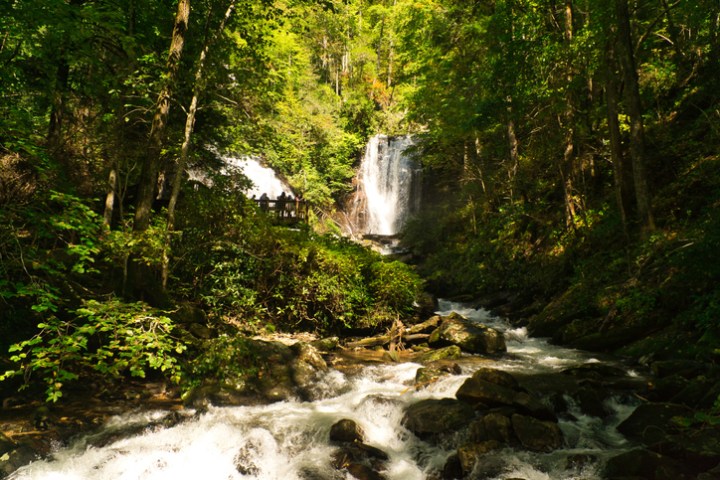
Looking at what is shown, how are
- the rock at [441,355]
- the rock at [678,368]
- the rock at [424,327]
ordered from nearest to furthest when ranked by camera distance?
the rock at [678,368] → the rock at [441,355] → the rock at [424,327]

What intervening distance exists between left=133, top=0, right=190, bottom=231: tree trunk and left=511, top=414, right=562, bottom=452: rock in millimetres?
7290

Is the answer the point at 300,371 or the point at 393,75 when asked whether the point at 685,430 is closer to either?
the point at 300,371

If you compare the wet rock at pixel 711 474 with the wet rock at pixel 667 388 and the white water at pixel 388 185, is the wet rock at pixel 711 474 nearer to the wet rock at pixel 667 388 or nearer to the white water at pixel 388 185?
the wet rock at pixel 667 388

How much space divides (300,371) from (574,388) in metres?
5.20

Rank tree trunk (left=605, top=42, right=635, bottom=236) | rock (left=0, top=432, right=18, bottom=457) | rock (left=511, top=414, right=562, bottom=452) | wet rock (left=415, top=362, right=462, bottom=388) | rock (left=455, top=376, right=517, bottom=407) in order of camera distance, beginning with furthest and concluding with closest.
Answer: tree trunk (left=605, top=42, right=635, bottom=236), wet rock (left=415, top=362, right=462, bottom=388), rock (left=455, top=376, right=517, bottom=407), rock (left=511, top=414, right=562, bottom=452), rock (left=0, top=432, right=18, bottom=457)

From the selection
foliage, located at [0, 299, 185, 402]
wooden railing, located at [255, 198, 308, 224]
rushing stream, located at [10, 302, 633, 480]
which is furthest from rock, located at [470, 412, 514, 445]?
wooden railing, located at [255, 198, 308, 224]

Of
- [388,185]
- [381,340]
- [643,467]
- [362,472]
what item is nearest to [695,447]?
[643,467]

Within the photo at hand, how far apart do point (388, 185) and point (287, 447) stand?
2843 centimetres

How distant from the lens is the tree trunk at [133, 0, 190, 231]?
26.0ft

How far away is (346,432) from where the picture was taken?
637 cm

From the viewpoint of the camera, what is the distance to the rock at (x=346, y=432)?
6.34 metres

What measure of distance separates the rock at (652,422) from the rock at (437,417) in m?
2.17

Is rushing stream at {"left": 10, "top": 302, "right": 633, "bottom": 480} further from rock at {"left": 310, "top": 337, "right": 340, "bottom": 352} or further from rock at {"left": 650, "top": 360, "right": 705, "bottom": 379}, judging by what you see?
rock at {"left": 310, "top": 337, "right": 340, "bottom": 352}

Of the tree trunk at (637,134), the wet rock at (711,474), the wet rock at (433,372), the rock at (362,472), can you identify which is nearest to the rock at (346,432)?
the rock at (362,472)
